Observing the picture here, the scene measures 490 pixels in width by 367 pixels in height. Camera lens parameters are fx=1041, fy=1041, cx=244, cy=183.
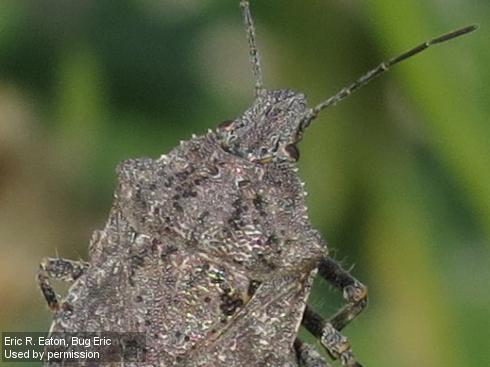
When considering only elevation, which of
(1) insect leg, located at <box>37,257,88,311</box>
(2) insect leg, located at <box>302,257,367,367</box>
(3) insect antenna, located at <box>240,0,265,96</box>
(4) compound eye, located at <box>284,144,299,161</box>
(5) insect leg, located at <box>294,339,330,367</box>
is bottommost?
(5) insect leg, located at <box>294,339,330,367</box>

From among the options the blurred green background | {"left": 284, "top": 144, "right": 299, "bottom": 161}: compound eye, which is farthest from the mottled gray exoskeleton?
the blurred green background

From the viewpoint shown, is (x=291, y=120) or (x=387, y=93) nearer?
(x=291, y=120)

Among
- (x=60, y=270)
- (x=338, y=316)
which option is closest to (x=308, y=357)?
(x=338, y=316)

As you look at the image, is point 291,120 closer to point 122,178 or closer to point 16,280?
point 122,178

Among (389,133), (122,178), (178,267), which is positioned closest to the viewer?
(178,267)

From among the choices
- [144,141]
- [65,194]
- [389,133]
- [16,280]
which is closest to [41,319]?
[16,280]

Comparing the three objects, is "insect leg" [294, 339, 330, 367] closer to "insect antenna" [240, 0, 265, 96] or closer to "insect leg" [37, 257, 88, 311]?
"insect leg" [37, 257, 88, 311]
